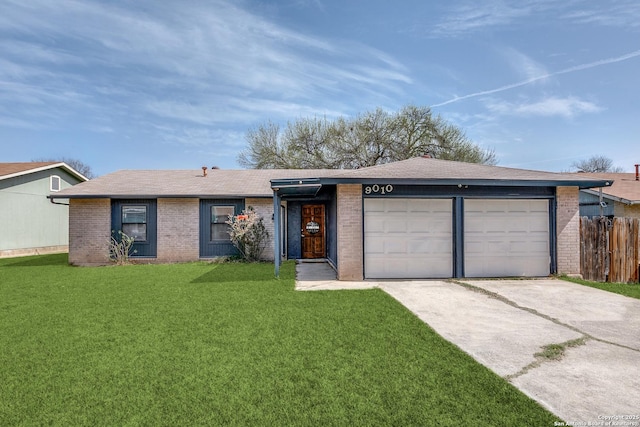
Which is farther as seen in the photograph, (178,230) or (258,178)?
(258,178)

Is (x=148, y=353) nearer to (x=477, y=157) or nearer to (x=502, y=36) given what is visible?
(x=502, y=36)

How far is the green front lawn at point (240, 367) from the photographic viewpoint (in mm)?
2785

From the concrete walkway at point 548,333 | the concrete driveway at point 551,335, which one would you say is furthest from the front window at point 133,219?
the concrete driveway at point 551,335

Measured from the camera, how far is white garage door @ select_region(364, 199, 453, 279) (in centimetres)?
895

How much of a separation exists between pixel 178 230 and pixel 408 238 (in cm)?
891

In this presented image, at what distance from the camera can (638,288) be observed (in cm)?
811

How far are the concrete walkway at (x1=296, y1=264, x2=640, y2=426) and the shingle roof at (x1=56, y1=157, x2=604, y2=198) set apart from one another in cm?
Result: 272

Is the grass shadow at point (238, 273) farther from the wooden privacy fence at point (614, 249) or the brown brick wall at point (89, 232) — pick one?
the wooden privacy fence at point (614, 249)

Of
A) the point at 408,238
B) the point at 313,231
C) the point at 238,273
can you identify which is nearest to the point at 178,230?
the point at 238,273

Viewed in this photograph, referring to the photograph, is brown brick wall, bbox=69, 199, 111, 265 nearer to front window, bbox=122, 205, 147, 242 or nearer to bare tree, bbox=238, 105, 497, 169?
front window, bbox=122, 205, 147, 242

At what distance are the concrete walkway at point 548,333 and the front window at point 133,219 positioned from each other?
8.06 m

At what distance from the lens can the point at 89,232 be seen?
12875 millimetres

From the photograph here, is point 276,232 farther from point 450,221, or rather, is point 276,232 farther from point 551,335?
point 551,335

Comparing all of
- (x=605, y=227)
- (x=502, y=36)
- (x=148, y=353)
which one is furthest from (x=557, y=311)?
(x=502, y=36)
